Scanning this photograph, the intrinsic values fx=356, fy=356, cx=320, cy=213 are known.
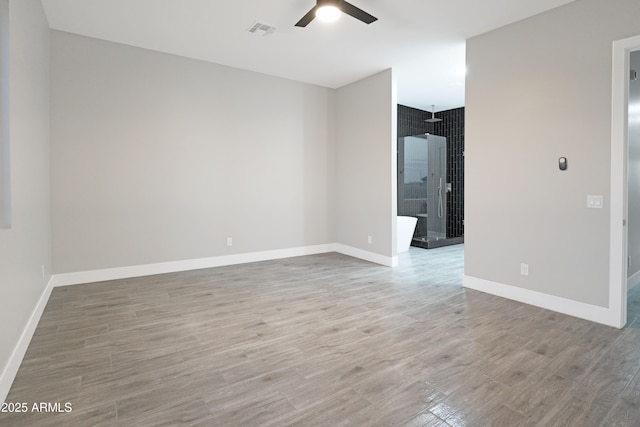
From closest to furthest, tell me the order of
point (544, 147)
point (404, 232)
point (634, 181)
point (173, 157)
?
point (544, 147), point (634, 181), point (173, 157), point (404, 232)

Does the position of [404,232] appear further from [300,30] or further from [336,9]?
[336,9]

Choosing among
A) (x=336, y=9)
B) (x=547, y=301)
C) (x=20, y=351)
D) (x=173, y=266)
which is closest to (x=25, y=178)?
(x=20, y=351)

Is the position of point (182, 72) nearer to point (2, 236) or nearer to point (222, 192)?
point (222, 192)

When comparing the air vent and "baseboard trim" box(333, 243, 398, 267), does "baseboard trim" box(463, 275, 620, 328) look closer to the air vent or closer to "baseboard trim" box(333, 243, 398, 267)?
"baseboard trim" box(333, 243, 398, 267)

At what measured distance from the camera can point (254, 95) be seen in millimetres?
5352

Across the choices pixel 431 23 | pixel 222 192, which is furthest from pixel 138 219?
pixel 431 23

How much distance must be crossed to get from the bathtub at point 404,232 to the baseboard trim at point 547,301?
2.19m

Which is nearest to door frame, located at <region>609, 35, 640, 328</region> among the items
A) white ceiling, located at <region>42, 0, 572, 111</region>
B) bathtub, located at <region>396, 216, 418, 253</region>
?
white ceiling, located at <region>42, 0, 572, 111</region>

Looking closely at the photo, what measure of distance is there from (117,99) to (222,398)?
3874 mm

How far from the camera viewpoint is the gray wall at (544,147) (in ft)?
9.91

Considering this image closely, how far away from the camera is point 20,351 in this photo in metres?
2.35

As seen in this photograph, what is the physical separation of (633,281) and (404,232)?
123 inches

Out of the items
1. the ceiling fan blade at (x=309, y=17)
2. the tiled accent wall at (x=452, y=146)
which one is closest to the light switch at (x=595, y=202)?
the ceiling fan blade at (x=309, y=17)

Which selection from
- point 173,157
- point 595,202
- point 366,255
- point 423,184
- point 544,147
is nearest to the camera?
point 595,202
